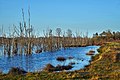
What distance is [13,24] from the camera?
2539 inches

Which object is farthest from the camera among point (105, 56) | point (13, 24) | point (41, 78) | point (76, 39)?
point (76, 39)

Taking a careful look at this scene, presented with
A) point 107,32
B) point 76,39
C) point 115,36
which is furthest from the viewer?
point 107,32

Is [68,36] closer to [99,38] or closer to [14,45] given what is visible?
[99,38]

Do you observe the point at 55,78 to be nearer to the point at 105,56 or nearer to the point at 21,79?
the point at 21,79

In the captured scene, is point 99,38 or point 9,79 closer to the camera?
point 9,79

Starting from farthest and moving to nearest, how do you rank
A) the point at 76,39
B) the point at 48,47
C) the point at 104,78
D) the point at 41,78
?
the point at 76,39
the point at 48,47
the point at 41,78
the point at 104,78

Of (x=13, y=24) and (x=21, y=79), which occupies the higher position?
(x=13, y=24)

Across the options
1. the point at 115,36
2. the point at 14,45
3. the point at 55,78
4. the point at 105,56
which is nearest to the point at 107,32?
the point at 115,36

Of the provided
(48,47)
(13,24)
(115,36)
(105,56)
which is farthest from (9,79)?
(115,36)

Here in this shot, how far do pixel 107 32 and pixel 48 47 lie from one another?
74810 mm

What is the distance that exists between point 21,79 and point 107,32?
5475 inches

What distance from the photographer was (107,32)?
6078 inches

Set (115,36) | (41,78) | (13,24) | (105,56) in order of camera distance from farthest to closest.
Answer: (115,36) < (13,24) < (105,56) < (41,78)

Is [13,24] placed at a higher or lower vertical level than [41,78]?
higher
